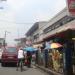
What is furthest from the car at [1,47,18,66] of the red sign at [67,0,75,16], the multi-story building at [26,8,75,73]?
the red sign at [67,0,75,16]

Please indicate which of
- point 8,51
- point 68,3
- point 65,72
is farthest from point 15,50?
point 68,3

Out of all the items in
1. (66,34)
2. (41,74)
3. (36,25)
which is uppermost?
(36,25)

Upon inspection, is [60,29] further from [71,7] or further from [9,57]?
[71,7]

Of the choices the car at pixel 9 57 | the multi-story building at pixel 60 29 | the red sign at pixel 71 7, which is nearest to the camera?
the red sign at pixel 71 7

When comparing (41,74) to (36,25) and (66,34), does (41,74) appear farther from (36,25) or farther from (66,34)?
(36,25)

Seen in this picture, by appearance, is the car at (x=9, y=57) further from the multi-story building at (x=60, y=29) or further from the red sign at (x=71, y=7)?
the red sign at (x=71, y=7)

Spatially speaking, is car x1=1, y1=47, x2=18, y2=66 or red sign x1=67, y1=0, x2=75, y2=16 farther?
car x1=1, y1=47, x2=18, y2=66

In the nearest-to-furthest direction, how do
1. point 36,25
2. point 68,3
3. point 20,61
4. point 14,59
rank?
point 68,3
point 20,61
point 14,59
point 36,25

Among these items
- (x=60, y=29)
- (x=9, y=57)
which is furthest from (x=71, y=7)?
(x=60, y=29)

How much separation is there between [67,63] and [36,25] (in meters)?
51.1

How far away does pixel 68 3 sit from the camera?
8.66 m

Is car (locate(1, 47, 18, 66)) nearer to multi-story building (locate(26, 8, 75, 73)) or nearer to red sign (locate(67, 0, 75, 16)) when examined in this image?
multi-story building (locate(26, 8, 75, 73))

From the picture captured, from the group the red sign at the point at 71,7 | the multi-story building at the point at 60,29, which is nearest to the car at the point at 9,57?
the multi-story building at the point at 60,29

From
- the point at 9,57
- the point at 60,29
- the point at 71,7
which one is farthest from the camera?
the point at 60,29
